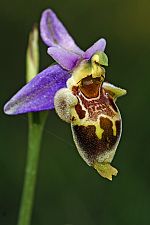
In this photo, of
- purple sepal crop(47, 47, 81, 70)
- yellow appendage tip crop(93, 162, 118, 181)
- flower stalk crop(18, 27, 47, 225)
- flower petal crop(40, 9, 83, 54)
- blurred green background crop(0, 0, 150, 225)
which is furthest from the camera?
blurred green background crop(0, 0, 150, 225)

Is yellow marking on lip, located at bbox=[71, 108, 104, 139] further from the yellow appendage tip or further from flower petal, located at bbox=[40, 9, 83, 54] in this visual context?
flower petal, located at bbox=[40, 9, 83, 54]

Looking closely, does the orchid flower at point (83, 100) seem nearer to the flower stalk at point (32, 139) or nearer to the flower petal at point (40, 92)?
the flower petal at point (40, 92)

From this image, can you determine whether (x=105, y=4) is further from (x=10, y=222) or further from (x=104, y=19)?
(x=10, y=222)

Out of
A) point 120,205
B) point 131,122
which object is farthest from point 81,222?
point 131,122

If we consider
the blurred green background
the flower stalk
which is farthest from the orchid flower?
the blurred green background

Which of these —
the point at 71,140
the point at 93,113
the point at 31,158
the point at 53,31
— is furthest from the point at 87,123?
the point at 71,140

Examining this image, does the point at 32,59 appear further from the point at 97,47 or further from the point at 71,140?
the point at 71,140
